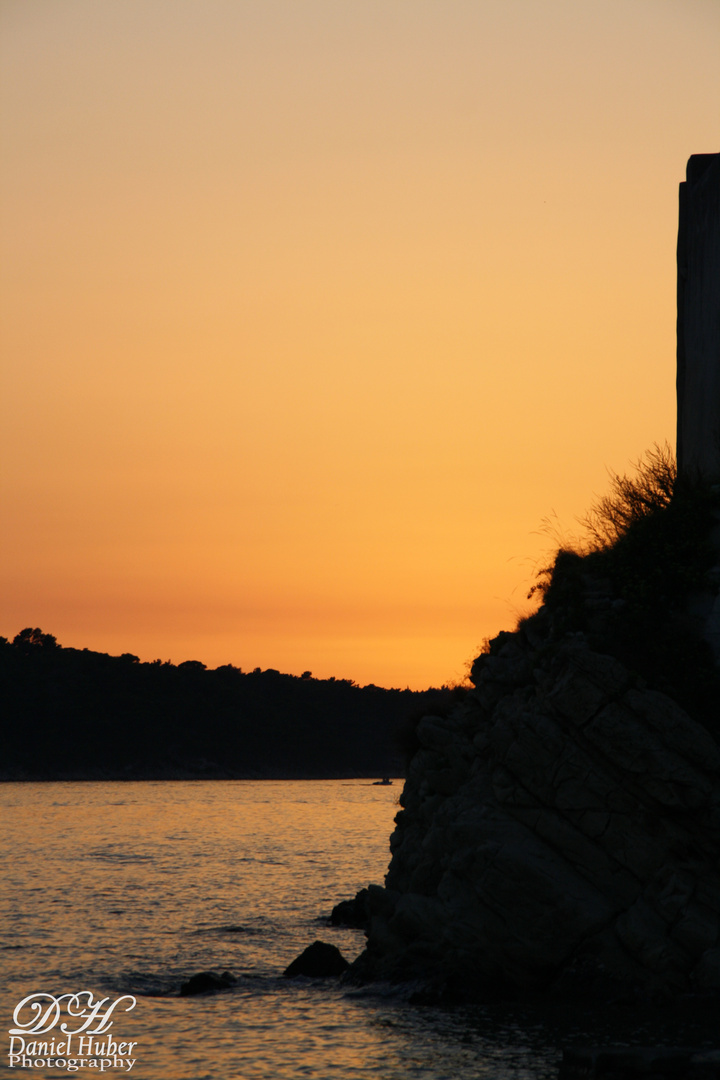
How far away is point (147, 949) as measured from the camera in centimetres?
3005

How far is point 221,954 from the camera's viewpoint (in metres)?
29.1

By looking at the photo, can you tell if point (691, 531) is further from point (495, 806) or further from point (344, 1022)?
point (344, 1022)

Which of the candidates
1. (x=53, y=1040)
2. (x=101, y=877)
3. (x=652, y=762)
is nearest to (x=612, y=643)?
(x=652, y=762)

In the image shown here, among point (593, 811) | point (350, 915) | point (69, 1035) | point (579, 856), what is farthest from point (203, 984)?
point (350, 915)

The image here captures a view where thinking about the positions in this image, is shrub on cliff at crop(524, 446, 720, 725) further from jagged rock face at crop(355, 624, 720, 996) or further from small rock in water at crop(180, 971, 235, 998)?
small rock in water at crop(180, 971, 235, 998)

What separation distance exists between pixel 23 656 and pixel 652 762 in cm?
15475

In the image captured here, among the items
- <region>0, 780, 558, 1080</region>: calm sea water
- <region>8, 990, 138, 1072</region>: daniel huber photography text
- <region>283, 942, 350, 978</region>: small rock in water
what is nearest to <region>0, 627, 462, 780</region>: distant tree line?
<region>0, 780, 558, 1080</region>: calm sea water

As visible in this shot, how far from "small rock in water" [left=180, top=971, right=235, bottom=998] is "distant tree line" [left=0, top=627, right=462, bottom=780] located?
4492 inches

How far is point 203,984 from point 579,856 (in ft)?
29.7

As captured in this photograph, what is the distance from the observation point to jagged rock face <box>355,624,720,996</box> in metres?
19.6

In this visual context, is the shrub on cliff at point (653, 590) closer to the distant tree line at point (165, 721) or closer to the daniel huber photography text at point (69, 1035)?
the daniel huber photography text at point (69, 1035)

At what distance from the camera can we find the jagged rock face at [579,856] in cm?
1961

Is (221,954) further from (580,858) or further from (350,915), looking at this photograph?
(580,858)

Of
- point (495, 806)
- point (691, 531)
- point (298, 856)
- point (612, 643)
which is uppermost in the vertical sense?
point (691, 531)
